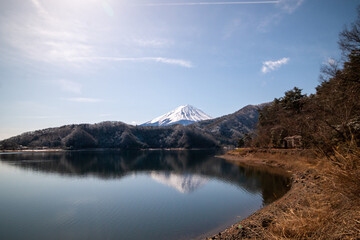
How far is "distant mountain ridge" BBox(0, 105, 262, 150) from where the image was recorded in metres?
122

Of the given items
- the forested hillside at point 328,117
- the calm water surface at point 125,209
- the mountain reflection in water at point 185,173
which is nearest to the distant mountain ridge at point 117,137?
the mountain reflection in water at point 185,173

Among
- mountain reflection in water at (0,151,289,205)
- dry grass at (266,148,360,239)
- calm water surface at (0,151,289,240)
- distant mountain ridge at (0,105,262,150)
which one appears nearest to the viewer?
dry grass at (266,148,360,239)

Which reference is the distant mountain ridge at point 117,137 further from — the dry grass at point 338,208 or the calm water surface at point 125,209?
the dry grass at point 338,208

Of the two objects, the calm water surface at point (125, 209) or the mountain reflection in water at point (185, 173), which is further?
the mountain reflection in water at point (185, 173)

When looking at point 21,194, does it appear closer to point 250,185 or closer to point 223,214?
point 223,214

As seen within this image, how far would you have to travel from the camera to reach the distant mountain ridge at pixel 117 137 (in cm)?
12225

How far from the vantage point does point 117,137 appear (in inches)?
5846

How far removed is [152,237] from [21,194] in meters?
15.7

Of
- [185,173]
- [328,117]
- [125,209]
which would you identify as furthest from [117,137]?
[328,117]

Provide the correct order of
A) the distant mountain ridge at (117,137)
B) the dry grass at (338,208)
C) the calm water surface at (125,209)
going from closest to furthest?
the dry grass at (338,208) → the calm water surface at (125,209) → the distant mountain ridge at (117,137)

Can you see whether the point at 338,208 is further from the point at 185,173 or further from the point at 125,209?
the point at 185,173

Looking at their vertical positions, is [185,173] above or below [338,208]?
below

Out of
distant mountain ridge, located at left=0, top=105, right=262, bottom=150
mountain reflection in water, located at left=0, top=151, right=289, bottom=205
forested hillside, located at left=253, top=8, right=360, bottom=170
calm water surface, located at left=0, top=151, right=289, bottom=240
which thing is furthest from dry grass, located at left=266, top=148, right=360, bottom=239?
distant mountain ridge, located at left=0, top=105, right=262, bottom=150

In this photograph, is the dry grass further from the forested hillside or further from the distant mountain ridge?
the distant mountain ridge
